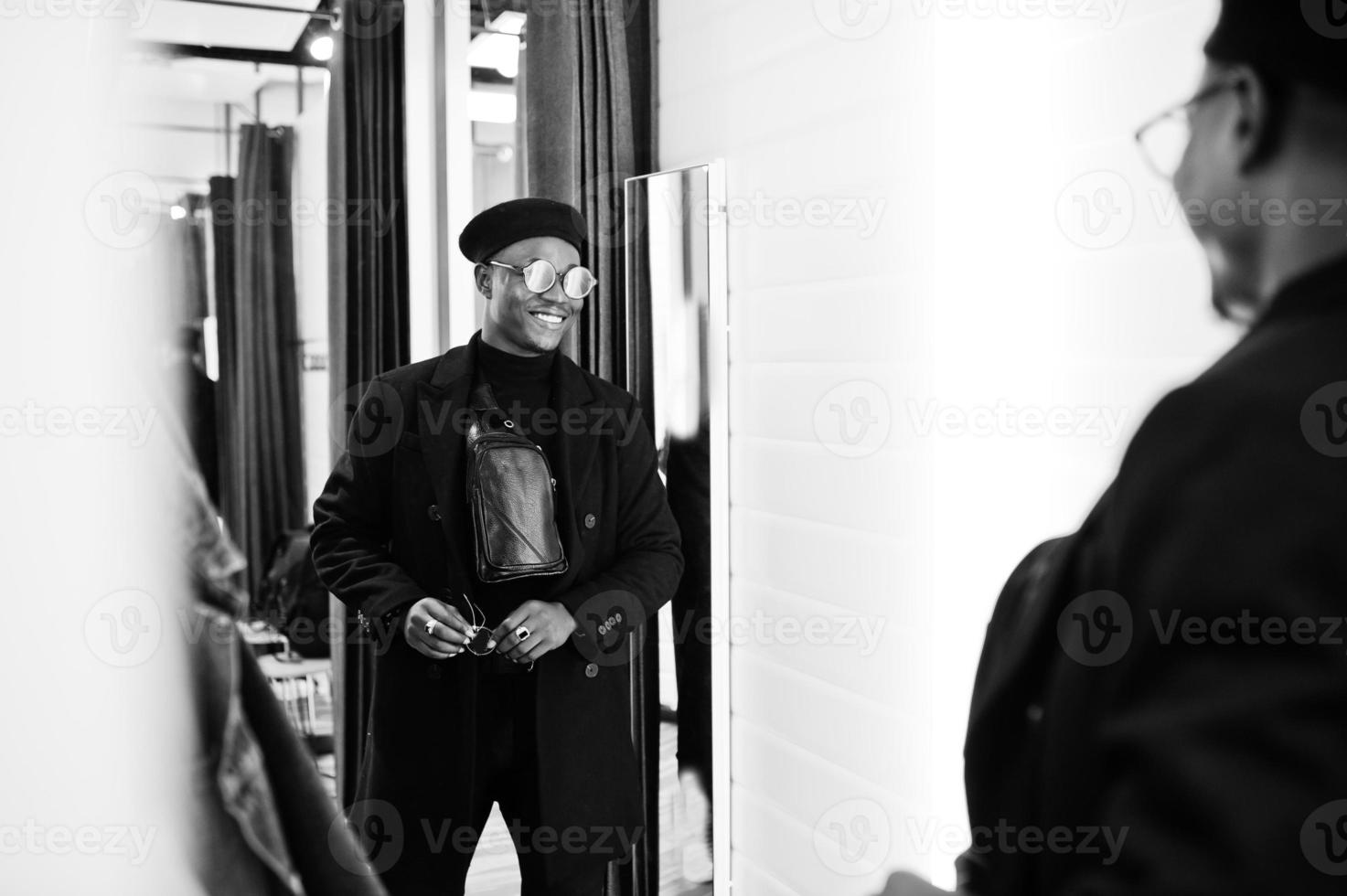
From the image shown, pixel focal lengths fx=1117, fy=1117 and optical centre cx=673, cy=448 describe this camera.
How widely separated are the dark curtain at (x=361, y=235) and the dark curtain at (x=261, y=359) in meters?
0.11

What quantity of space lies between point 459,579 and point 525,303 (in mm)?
543

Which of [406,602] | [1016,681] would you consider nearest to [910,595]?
[1016,681]

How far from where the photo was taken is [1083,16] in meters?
1.44

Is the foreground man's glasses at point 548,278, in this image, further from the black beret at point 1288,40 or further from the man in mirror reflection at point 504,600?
the black beret at point 1288,40

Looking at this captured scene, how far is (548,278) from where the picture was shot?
216 centimetres

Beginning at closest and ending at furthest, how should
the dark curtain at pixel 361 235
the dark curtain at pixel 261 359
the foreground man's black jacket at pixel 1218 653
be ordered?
the foreground man's black jacket at pixel 1218 653
the dark curtain at pixel 261 359
the dark curtain at pixel 361 235

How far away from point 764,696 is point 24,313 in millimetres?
1605

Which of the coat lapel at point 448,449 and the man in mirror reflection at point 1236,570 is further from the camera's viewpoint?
the coat lapel at point 448,449

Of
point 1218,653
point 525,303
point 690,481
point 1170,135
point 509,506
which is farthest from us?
point 690,481

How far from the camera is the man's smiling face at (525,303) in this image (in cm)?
216

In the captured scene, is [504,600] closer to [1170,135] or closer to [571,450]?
[571,450]

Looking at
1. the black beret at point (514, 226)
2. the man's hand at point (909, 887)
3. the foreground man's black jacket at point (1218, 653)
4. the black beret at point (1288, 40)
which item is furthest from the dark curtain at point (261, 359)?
the black beret at point (1288, 40)

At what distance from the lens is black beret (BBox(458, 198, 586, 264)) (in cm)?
220

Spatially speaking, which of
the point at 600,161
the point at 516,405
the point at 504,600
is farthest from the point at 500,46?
the point at 504,600
